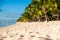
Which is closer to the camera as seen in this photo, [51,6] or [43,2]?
[51,6]

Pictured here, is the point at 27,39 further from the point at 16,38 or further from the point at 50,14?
the point at 50,14

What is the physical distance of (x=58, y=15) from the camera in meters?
58.3

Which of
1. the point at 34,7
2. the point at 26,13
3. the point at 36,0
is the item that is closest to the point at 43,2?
the point at 36,0

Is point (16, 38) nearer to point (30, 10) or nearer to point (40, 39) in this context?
point (40, 39)

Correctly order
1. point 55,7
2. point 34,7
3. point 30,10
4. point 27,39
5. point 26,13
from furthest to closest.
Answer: point 26,13 → point 30,10 → point 34,7 → point 55,7 → point 27,39

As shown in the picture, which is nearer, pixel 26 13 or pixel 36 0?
pixel 36 0

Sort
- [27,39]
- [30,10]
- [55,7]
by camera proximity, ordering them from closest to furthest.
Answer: [27,39], [55,7], [30,10]

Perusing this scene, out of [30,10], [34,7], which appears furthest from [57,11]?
[30,10]

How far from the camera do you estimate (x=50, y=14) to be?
62.7 metres

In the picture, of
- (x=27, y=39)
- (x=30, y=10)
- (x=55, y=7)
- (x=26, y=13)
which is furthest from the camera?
(x=26, y=13)

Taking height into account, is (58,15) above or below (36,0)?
below

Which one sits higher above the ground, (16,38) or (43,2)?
(43,2)

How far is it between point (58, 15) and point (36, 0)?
334 inches

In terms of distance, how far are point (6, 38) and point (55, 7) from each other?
1767 inches
